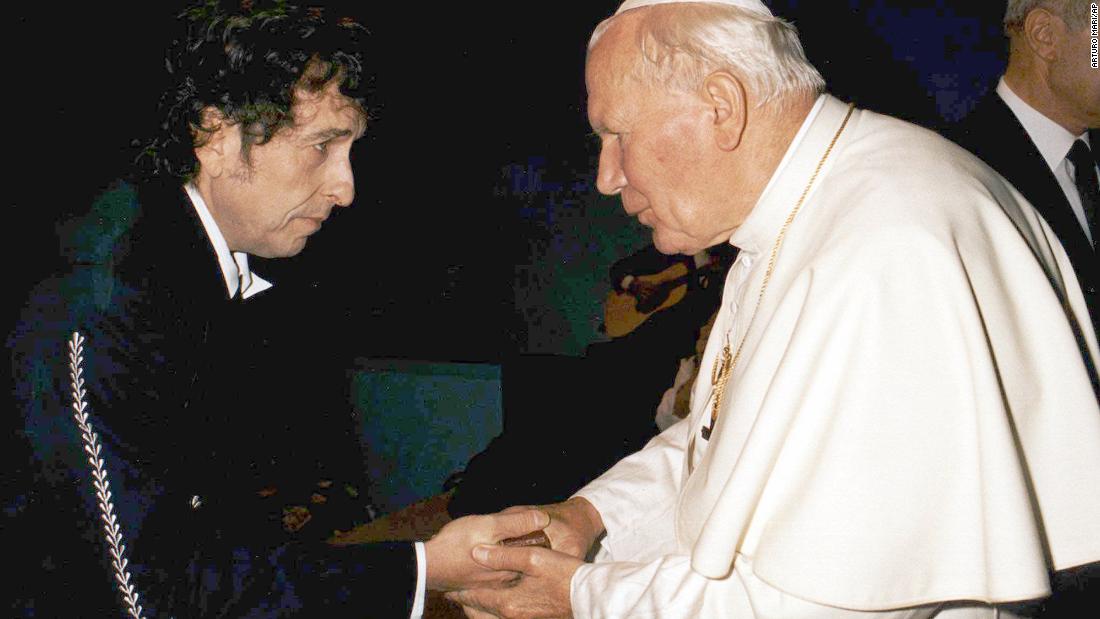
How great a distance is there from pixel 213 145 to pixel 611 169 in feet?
3.09

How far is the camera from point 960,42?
3656 millimetres

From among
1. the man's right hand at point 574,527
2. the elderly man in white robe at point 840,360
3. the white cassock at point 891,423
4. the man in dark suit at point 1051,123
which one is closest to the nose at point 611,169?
the elderly man in white robe at point 840,360

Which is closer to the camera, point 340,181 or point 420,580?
point 420,580

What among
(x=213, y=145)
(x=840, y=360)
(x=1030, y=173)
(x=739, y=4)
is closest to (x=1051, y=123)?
(x=1030, y=173)

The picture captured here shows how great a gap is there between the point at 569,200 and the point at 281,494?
3025 millimetres

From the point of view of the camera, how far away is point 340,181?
1.95 meters

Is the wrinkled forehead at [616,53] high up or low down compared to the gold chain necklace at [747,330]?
up

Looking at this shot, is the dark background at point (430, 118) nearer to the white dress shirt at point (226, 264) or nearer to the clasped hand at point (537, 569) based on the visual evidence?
the white dress shirt at point (226, 264)

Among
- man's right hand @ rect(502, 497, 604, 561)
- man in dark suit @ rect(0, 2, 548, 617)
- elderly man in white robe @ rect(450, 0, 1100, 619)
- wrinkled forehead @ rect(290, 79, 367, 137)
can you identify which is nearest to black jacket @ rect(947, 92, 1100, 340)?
elderly man in white robe @ rect(450, 0, 1100, 619)

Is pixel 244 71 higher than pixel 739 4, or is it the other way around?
pixel 739 4

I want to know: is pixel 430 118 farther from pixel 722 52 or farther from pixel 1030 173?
pixel 722 52

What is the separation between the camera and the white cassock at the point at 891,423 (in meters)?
1.28

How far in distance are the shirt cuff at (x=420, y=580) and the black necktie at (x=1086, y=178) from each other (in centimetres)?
257

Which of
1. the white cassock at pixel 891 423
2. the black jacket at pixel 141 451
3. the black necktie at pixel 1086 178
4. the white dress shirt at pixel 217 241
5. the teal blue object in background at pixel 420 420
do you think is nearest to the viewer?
the white cassock at pixel 891 423
